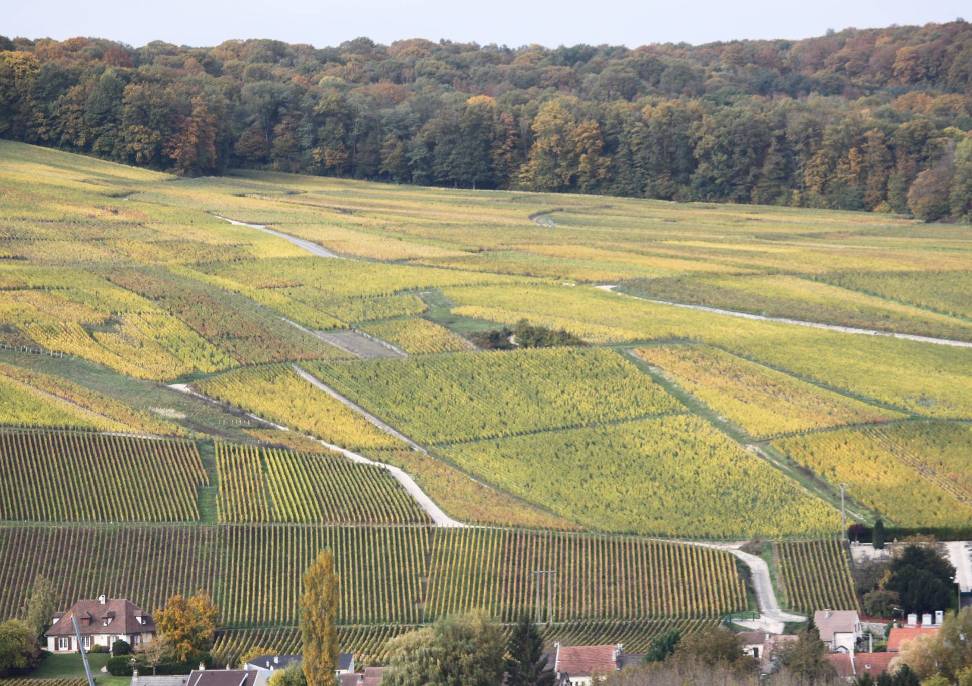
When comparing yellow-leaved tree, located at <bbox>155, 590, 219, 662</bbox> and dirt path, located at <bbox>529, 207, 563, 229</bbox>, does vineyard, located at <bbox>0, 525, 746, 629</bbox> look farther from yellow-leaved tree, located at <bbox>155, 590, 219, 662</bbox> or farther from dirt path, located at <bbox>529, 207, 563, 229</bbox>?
dirt path, located at <bbox>529, 207, 563, 229</bbox>

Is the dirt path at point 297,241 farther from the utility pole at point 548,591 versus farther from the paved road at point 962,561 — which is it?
the paved road at point 962,561

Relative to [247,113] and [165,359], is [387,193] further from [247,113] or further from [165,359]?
[165,359]

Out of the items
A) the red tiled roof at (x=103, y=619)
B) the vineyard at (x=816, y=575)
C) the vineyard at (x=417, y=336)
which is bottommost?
the red tiled roof at (x=103, y=619)

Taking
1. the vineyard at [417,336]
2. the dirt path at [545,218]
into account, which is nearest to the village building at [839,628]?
the vineyard at [417,336]

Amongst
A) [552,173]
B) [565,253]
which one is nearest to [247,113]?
[552,173]

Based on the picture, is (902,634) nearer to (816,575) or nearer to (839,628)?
(839,628)

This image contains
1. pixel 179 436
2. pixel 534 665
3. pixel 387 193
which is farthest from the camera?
pixel 387 193
